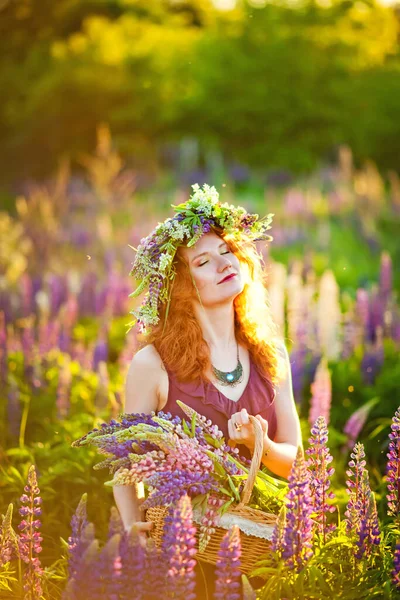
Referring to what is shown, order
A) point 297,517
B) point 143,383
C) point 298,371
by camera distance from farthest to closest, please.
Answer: point 298,371
point 143,383
point 297,517

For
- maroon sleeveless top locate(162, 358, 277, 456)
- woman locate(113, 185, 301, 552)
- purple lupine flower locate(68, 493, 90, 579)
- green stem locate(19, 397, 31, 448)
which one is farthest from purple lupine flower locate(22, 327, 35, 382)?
purple lupine flower locate(68, 493, 90, 579)

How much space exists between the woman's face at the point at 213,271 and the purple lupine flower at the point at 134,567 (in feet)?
3.43

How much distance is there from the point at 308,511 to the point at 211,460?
0.36 m

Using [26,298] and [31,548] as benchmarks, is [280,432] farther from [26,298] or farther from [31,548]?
[26,298]

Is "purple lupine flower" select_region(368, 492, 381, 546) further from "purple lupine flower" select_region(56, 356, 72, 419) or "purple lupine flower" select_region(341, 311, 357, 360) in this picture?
"purple lupine flower" select_region(341, 311, 357, 360)

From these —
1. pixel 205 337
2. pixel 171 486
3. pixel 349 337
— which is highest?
pixel 349 337

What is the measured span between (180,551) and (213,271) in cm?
116

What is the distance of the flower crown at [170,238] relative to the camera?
3107mm

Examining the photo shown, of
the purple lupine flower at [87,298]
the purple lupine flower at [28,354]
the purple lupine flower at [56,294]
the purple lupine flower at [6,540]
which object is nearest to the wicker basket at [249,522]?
the purple lupine flower at [6,540]

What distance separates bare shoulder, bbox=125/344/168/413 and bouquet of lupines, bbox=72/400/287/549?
208 millimetres

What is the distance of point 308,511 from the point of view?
8.15ft

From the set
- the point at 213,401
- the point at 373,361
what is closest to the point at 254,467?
the point at 213,401

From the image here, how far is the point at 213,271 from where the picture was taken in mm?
3131

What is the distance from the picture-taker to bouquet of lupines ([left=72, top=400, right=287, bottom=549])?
253 cm
